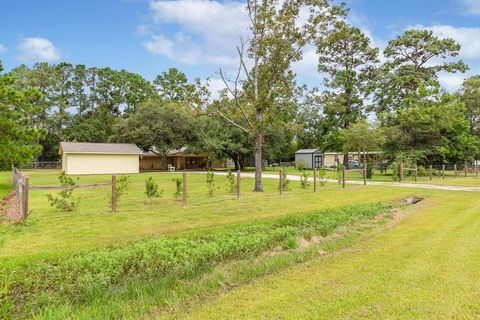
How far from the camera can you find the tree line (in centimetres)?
1529

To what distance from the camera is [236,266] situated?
5.17 metres

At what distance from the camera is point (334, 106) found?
18.7m

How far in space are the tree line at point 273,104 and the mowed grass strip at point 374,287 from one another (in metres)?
10.1

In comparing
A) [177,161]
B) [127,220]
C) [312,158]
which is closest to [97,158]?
[177,161]

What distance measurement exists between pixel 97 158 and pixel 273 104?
20.6 metres

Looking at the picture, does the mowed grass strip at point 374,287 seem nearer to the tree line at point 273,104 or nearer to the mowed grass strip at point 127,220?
the mowed grass strip at point 127,220

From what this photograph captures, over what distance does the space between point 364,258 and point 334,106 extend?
1454 cm

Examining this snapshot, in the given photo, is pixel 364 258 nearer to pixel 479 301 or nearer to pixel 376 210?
pixel 479 301

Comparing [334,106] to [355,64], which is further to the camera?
[355,64]

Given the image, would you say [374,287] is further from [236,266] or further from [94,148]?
[94,148]

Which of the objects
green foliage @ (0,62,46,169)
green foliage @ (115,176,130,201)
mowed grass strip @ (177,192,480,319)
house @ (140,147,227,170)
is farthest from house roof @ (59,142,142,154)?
mowed grass strip @ (177,192,480,319)

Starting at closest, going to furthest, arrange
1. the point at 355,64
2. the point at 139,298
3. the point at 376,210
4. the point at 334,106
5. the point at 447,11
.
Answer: the point at 139,298
the point at 376,210
the point at 447,11
the point at 334,106
the point at 355,64

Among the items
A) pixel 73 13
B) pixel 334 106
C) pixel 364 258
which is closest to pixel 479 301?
pixel 364 258

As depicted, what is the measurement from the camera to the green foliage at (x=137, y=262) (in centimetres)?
419
